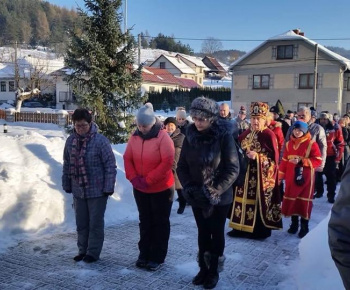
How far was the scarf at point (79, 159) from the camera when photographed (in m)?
4.84

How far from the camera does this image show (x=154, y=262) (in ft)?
15.6

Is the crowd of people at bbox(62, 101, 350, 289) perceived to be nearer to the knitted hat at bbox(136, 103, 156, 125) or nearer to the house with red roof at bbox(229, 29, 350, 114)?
the knitted hat at bbox(136, 103, 156, 125)

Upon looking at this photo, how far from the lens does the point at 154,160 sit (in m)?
4.70

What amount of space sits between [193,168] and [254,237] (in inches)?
91.5

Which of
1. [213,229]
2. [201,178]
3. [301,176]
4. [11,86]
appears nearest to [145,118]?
[201,178]

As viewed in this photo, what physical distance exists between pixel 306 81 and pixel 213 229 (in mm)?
34379

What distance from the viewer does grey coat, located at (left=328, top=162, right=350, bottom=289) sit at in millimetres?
1627

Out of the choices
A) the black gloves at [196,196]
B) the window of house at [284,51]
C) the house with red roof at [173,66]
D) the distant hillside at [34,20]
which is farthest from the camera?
the distant hillside at [34,20]

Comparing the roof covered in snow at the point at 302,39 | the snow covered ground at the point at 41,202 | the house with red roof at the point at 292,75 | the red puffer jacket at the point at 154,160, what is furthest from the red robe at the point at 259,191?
the roof covered in snow at the point at 302,39

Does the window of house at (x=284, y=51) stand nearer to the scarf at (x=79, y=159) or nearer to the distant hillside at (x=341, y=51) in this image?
the distant hillside at (x=341, y=51)

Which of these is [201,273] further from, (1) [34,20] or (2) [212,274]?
(1) [34,20]

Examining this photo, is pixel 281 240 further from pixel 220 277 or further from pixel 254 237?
pixel 220 277

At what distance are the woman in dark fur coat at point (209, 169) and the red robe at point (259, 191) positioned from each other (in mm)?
1749

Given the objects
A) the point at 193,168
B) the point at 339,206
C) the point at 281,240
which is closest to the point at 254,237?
the point at 281,240
